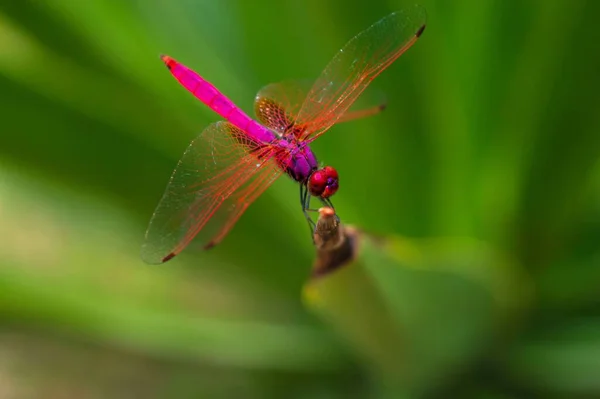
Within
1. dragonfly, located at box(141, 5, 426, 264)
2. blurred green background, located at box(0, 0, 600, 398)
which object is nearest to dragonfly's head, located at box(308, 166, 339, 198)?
dragonfly, located at box(141, 5, 426, 264)

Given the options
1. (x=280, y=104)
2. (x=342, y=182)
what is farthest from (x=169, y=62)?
(x=342, y=182)

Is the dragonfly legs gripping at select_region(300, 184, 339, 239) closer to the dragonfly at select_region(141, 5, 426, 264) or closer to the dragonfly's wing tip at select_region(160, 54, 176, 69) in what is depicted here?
the dragonfly at select_region(141, 5, 426, 264)

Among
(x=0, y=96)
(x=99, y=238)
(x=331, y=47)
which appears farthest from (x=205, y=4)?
(x=99, y=238)

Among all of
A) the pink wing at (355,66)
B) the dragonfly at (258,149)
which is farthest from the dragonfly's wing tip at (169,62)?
the pink wing at (355,66)

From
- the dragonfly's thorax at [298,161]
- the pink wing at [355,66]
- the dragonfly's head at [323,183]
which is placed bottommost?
the dragonfly's head at [323,183]

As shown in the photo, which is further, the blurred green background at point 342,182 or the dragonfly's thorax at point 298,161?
the blurred green background at point 342,182

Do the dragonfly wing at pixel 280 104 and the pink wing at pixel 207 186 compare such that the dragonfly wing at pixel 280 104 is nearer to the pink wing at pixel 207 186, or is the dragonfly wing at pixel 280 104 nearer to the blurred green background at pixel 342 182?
the pink wing at pixel 207 186

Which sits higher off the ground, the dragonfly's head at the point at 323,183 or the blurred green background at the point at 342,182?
the blurred green background at the point at 342,182
